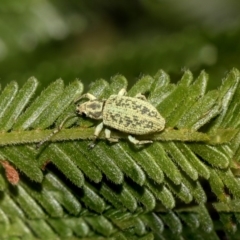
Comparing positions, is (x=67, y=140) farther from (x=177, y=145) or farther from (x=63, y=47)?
(x=63, y=47)

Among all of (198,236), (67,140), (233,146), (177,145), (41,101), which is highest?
(41,101)

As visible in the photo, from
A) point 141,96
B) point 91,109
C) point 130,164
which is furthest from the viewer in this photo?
point 91,109

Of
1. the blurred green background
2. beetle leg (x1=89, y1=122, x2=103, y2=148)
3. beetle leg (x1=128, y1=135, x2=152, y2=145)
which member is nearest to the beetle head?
beetle leg (x1=89, y1=122, x2=103, y2=148)

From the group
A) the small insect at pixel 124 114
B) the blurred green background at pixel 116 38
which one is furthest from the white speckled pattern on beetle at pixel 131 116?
the blurred green background at pixel 116 38

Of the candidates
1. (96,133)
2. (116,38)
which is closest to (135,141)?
(96,133)

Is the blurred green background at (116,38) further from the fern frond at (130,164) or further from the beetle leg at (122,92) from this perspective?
the fern frond at (130,164)

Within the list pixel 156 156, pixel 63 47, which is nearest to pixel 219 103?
pixel 156 156

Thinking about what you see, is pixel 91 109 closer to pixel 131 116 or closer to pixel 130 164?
pixel 131 116

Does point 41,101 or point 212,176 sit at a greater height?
point 41,101
